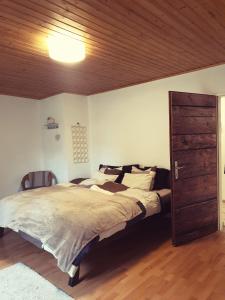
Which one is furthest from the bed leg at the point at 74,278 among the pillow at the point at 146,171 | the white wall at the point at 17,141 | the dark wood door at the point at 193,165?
the white wall at the point at 17,141

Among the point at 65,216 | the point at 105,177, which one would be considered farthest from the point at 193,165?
the point at 65,216

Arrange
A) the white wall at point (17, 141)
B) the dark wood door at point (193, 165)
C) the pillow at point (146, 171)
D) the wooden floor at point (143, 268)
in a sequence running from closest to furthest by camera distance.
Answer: the wooden floor at point (143, 268) < the dark wood door at point (193, 165) < the pillow at point (146, 171) < the white wall at point (17, 141)

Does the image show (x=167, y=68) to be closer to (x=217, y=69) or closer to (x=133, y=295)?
(x=217, y=69)

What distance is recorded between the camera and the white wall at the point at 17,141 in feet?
15.3

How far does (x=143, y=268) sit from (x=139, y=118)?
2494mm

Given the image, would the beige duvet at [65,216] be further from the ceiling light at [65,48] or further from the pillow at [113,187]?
the ceiling light at [65,48]

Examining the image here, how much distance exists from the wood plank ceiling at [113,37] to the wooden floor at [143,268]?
7.45 feet

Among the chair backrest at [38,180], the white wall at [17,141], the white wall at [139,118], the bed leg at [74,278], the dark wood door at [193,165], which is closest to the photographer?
the bed leg at [74,278]

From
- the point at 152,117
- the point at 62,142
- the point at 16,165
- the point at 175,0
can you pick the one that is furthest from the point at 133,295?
the point at 16,165

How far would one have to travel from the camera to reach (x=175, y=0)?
1748 mm

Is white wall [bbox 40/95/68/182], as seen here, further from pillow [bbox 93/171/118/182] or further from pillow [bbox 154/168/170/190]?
pillow [bbox 154/168/170/190]

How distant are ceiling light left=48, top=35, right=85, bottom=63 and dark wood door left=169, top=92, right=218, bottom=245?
1209 mm

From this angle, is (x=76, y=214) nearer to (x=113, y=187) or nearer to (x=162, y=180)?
(x=113, y=187)

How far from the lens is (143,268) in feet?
8.51
